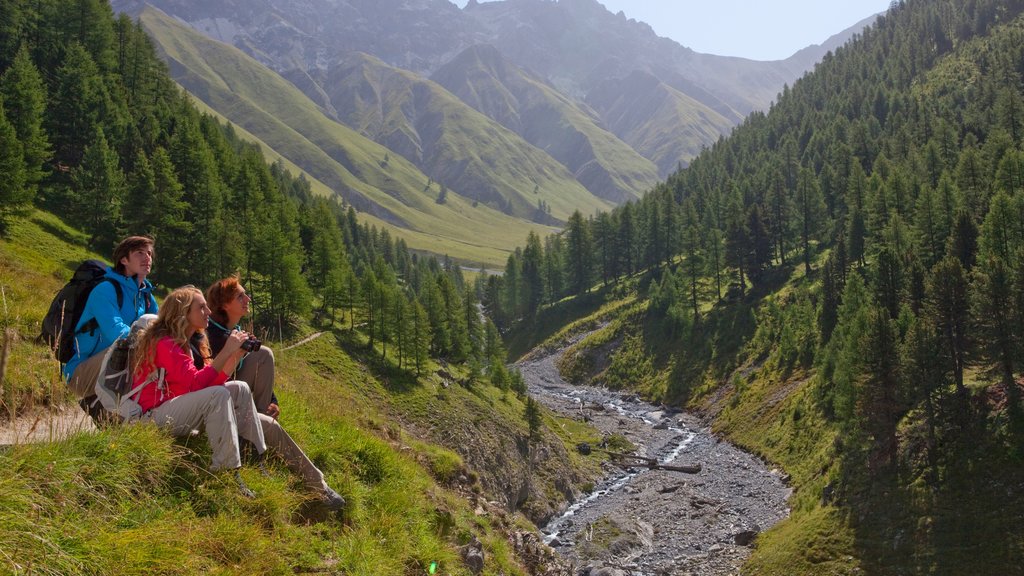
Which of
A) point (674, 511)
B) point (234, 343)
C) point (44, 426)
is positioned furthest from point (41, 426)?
point (674, 511)

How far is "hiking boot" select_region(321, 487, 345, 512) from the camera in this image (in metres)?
10.4

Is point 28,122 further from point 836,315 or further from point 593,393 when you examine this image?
point 836,315

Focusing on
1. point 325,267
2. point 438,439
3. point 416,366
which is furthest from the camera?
point 325,267

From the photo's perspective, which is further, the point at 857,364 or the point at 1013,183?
the point at 1013,183

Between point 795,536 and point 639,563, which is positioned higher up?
point 795,536

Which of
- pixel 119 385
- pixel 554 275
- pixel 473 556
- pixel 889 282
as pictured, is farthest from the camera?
pixel 554 275

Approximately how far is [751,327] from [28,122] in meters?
85.9

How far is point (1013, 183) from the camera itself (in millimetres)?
73562

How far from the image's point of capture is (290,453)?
10.2 meters

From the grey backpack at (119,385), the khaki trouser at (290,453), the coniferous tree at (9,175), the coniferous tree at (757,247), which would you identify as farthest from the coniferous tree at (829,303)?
the coniferous tree at (9,175)

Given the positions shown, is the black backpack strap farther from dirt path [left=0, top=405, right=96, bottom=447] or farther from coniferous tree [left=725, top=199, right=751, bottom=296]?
coniferous tree [left=725, top=199, right=751, bottom=296]

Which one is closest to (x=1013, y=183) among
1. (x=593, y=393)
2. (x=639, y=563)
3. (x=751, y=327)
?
(x=751, y=327)

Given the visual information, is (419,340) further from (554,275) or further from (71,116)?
(554,275)

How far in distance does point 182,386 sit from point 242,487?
172 centimetres
